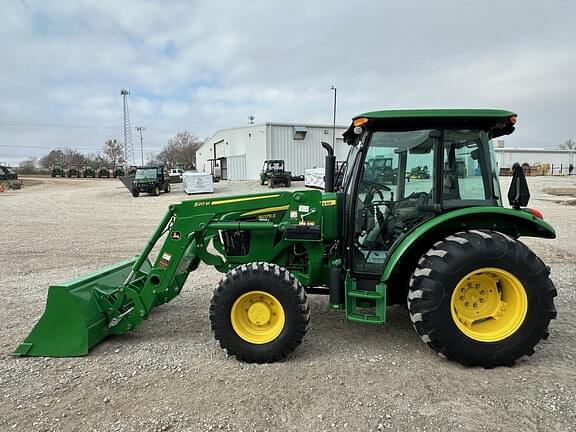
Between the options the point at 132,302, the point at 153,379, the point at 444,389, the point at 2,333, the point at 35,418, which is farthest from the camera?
the point at 2,333

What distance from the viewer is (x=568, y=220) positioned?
12375mm

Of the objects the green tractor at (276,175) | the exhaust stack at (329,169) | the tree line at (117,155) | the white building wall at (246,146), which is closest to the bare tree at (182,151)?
the tree line at (117,155)

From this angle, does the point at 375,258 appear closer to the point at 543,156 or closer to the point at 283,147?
the point at 283,147

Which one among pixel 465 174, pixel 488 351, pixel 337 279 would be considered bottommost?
pixel 488 351

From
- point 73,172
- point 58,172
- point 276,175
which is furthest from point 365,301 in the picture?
point 58,172

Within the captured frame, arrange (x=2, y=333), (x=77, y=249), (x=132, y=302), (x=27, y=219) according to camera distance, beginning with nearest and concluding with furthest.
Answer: (x=132, y=302) < (x=2, y=333) < (x=77, y=249) < (x=27, y=219)

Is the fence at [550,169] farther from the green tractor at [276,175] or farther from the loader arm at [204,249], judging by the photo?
the loader arm at [204,249]

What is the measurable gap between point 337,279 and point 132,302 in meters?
2.03

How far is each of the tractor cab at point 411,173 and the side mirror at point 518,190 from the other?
0.42 ft

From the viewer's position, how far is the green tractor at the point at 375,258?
129 inches

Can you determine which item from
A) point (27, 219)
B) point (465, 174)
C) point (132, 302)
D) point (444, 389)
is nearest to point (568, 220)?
point (465, 174)

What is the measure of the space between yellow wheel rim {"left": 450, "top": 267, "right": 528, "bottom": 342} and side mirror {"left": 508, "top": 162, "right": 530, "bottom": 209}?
2.27ft

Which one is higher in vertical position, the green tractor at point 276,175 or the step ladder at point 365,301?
the green tractor at point 276,175

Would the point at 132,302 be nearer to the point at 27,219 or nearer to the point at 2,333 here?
the point at 2,333
